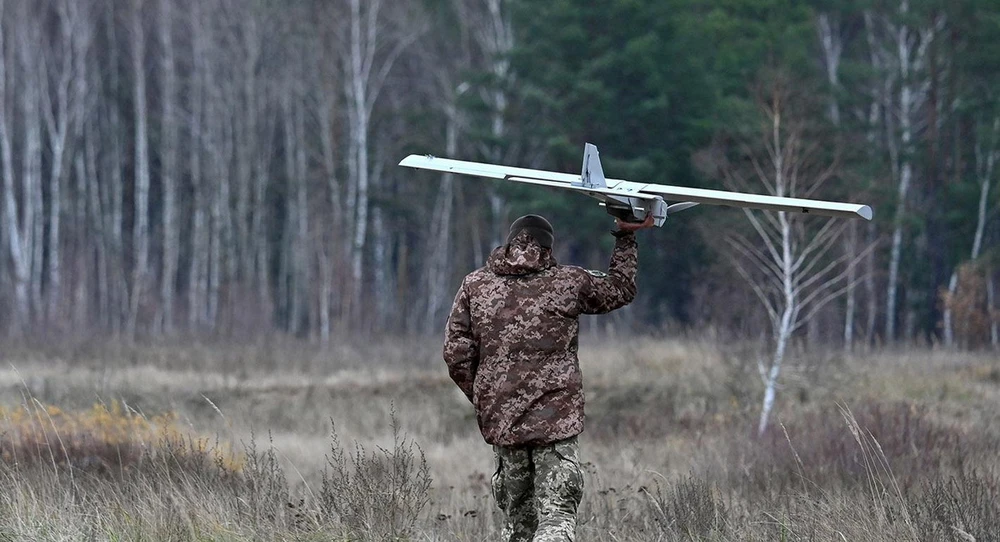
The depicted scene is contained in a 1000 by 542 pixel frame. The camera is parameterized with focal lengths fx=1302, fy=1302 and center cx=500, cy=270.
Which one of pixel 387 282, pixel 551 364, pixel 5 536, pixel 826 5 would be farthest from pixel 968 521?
pixel 387 282

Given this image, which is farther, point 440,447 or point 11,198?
point 11,198

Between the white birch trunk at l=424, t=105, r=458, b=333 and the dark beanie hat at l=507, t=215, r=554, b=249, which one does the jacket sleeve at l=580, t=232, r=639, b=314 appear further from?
the white birch trunk at l=424, t=105, r=458, b=333

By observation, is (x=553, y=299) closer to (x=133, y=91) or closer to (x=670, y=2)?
(x=670, y=2)

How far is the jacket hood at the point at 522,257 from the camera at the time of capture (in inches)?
240

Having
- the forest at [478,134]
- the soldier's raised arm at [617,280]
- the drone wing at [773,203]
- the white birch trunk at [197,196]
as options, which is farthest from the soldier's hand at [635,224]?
the white birch trunk at [197,196]

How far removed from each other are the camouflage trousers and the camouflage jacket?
97 mm

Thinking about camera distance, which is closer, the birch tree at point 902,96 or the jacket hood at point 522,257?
the jacket hood at point 522,257

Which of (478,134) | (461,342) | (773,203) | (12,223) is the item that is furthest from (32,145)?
(773,203)

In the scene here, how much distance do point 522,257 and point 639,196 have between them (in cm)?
61

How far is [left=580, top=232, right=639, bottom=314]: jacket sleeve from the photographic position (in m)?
6.10

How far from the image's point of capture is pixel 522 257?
6.09 m

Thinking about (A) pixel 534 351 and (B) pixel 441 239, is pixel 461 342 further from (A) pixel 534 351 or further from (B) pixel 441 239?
(B) pixel 441 239

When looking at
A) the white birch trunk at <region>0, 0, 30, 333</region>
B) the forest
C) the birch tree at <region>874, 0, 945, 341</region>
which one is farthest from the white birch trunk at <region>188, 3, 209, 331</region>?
the birch tree at <region>874, 0, 945, 341</region>

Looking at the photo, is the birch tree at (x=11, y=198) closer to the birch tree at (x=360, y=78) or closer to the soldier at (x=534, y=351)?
the birch tree at (x=360, y=78)
